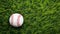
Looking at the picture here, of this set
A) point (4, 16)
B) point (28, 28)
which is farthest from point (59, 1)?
point (4, 16)

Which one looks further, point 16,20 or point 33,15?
point 33,15

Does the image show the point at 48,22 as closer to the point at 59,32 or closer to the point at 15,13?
the point at 59,32

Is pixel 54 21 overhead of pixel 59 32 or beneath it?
overhead
